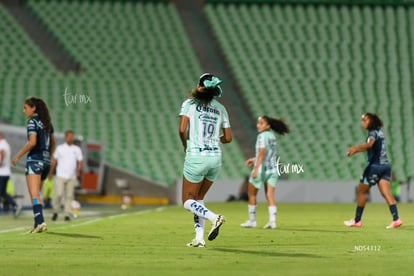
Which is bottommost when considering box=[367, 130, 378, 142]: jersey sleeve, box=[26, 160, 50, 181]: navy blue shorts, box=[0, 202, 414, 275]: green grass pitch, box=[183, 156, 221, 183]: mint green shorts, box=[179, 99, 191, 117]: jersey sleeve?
box=[0, 202, 414, 275]: green grass pitch

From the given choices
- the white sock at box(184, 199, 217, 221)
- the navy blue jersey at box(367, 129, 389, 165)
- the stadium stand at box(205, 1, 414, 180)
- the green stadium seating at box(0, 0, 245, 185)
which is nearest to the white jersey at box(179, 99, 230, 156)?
the white sock at box(184, 199, 217, 221)

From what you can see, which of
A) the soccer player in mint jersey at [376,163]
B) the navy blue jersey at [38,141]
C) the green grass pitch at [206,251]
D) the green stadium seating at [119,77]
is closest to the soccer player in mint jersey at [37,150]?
the navy blue jersey at [38,141]

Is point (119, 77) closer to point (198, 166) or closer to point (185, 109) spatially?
point (185, 109)

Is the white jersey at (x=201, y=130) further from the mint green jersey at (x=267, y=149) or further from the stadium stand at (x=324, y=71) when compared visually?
the stadium stand at (x=324, y=71)

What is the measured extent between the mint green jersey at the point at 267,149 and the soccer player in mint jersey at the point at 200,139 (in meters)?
6.08

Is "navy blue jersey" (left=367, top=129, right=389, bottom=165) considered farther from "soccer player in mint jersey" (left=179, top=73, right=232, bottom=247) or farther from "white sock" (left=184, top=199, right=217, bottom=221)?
"white sock" (left=184, top=199, right=217, bottom=221)

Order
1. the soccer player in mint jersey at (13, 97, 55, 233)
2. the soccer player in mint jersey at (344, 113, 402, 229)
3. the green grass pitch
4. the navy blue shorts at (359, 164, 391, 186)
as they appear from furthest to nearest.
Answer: the navy blue shorts at (359, 164, 391, 186), the soccer player in mint jersey at (344, 113, 402, 229), the soccer player in mint jersey at (13, 97, 55, 233), the green grass pitch

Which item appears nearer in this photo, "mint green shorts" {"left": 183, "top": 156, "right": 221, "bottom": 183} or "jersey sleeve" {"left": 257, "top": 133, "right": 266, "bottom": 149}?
"mint green shorts" {"left": 183, "top": 156, "right": 221, "bottom": 183}

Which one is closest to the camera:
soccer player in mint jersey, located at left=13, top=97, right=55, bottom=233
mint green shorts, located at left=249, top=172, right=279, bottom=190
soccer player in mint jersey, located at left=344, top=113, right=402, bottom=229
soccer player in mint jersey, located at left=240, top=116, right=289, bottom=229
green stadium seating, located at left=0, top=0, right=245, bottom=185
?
soccer player in mint jersey, located at left=13, top=97, right=55, bottom=233

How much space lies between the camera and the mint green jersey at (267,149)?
58.2ft

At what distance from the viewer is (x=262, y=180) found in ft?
58.6

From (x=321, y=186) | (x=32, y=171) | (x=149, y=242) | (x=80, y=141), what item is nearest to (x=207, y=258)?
(x=149, y=242)

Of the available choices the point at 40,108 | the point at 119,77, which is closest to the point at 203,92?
the point at 40,108

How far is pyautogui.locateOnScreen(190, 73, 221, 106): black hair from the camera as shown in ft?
37.5
